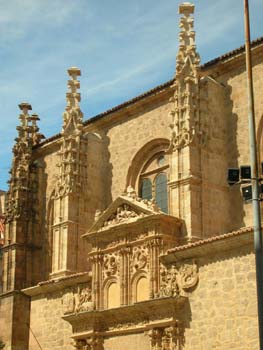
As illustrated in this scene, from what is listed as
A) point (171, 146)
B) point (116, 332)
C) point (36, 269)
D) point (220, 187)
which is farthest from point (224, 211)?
point (36, 269)

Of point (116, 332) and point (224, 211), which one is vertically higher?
point (224, 211)

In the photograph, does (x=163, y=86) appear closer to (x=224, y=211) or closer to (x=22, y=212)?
(x=224, y=211)

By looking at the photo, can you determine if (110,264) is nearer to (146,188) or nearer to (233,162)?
(146,188)

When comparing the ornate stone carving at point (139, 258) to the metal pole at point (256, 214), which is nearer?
the metal pole at point (256, 214)

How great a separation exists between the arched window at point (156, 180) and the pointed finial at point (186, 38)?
3.25 m

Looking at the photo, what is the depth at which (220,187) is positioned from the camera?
68.0ft

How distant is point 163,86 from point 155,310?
7280 millimetres

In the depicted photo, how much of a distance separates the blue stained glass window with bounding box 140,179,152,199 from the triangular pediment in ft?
7.88

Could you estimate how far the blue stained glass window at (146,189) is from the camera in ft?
77.4

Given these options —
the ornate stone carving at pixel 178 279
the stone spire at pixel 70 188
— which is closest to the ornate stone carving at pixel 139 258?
the ornate stone carving at pixel 178 279

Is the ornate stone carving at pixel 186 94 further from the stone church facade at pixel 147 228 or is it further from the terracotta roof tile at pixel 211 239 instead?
the terracotta roof tile at pixel 211 239

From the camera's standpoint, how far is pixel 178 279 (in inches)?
727

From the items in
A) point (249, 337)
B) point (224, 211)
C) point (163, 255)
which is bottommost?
point (249, 337)

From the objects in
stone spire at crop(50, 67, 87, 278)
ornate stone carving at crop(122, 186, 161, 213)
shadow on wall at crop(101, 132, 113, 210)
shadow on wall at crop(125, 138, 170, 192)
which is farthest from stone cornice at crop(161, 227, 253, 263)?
shadow on wall at crop(101, 132, 113, 210)
